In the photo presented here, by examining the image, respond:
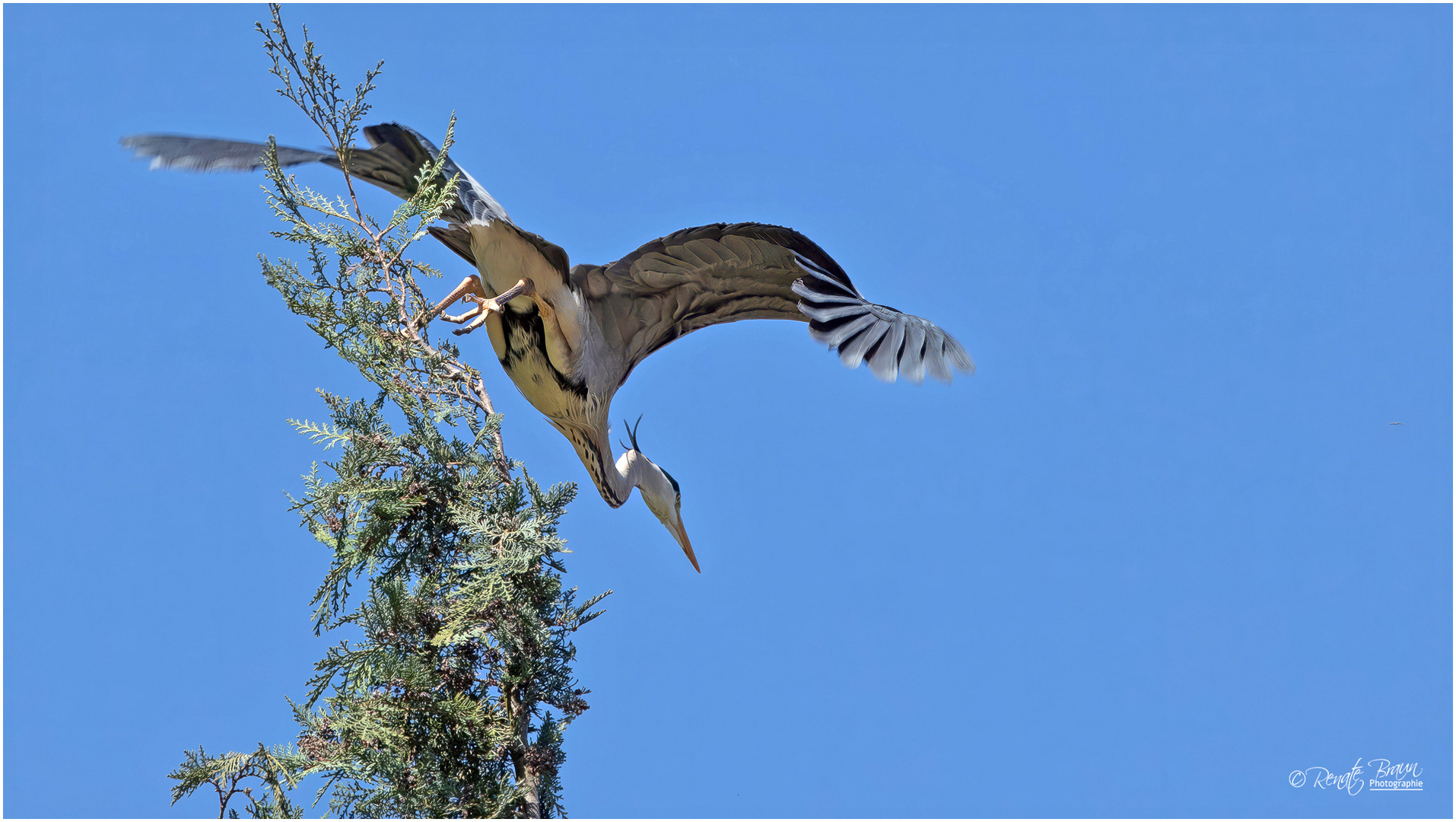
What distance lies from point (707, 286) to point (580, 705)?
6.15 ft

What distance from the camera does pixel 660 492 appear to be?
6.32m

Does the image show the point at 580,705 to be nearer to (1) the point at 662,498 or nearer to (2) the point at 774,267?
(1) the point at 662,498

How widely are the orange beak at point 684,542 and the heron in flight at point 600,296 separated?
79cm

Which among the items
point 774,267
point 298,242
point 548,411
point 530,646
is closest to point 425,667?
point 530,646

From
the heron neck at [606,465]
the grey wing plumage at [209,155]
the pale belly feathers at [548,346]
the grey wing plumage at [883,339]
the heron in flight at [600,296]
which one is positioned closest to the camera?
the grey wing plumage at [883,339]

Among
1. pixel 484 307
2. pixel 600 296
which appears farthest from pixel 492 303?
pixel 600 296

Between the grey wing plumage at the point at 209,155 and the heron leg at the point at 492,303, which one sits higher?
the grey wing plumage at the point at 209,155

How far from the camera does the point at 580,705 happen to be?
4.95 m

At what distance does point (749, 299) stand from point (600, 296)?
0.69 m

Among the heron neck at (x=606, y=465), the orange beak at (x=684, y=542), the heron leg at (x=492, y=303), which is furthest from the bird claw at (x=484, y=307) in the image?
the orange beak at (x=684, y=542)

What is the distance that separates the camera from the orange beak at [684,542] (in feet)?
21.4

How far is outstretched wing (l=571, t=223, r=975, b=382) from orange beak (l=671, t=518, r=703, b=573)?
119cm

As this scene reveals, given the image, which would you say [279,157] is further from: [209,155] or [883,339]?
[883,339]

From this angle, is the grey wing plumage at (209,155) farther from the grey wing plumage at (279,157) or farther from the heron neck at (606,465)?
the heron neck at (606,465)
